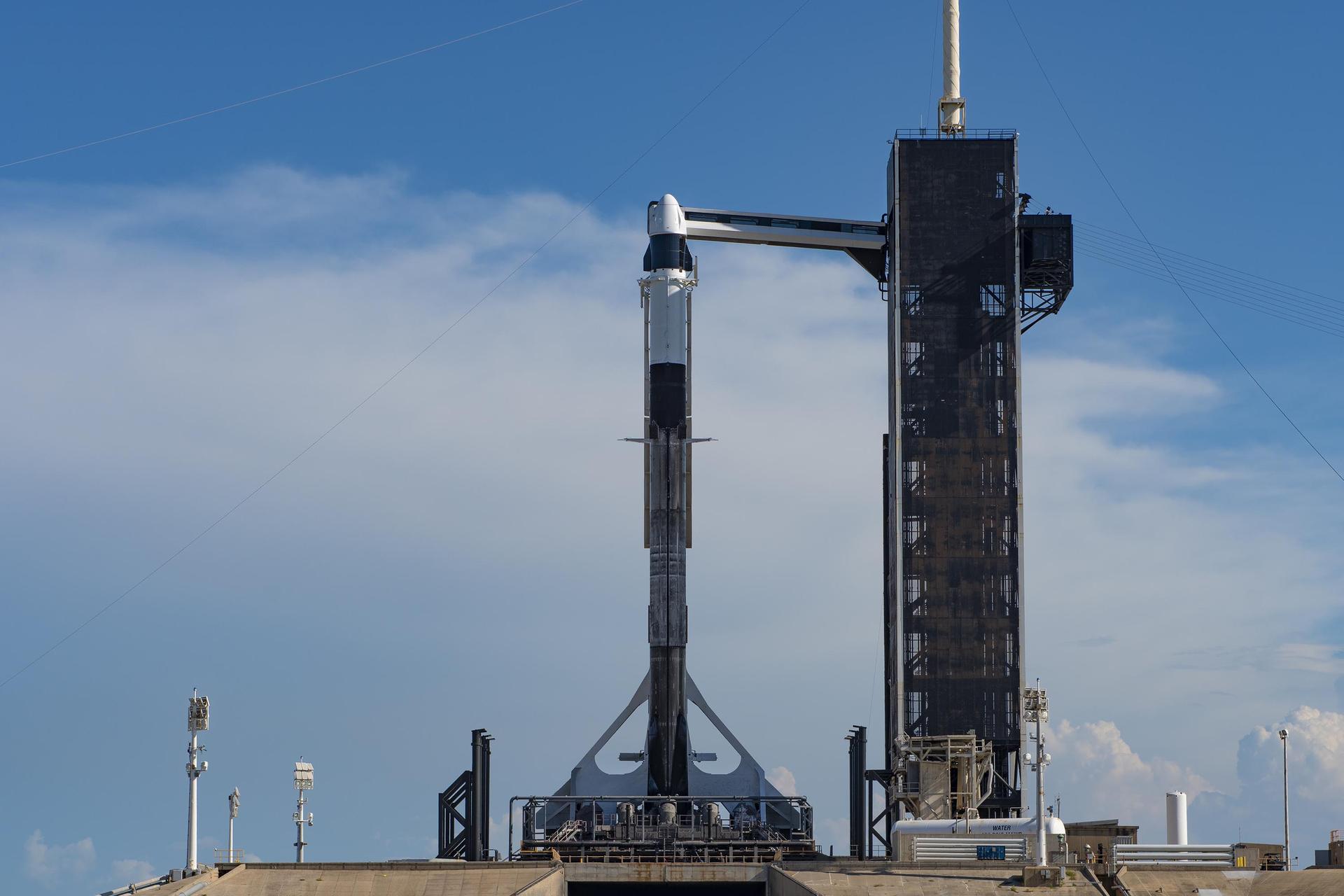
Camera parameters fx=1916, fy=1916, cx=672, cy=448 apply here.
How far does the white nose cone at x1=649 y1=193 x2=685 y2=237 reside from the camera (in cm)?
11175

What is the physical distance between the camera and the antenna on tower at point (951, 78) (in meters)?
121

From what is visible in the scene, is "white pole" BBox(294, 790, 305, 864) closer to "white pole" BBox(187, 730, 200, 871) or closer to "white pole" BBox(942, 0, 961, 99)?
"white pole" BBox(187, 730, 200, 871)

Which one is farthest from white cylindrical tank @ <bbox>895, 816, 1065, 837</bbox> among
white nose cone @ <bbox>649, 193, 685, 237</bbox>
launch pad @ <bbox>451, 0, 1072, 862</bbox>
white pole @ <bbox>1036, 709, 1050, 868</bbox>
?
white nose cone @ <bbox>649, 193, 685, 237</bbox>

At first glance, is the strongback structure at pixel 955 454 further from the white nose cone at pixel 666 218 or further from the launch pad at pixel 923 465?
the white nose cone at pixel 666 218

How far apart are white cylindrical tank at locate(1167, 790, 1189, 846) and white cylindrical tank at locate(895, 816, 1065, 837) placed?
7.25 metres

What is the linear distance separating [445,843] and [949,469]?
3973cm

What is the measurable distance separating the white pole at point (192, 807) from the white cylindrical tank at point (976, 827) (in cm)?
2923

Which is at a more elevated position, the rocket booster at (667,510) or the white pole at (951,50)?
the white pole at (951,50)

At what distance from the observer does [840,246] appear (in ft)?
395

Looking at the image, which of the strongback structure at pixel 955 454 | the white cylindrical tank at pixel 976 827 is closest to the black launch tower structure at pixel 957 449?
the strongback structure at pixel 955 454

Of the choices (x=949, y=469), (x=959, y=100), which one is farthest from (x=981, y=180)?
(x=949, y=469)

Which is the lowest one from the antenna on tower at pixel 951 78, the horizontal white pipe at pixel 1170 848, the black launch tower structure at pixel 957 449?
the horizontal white pipe at pixel 1170 848

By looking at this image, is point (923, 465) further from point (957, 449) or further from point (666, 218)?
point (666, 218)

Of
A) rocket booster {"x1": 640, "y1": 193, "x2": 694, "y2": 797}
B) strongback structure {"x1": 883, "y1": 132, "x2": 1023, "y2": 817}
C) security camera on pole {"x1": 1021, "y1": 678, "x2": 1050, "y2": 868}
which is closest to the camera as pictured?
security camera on pole {"x1": 1021, "y1": 678, "x2": 1050, "y2": 868}
